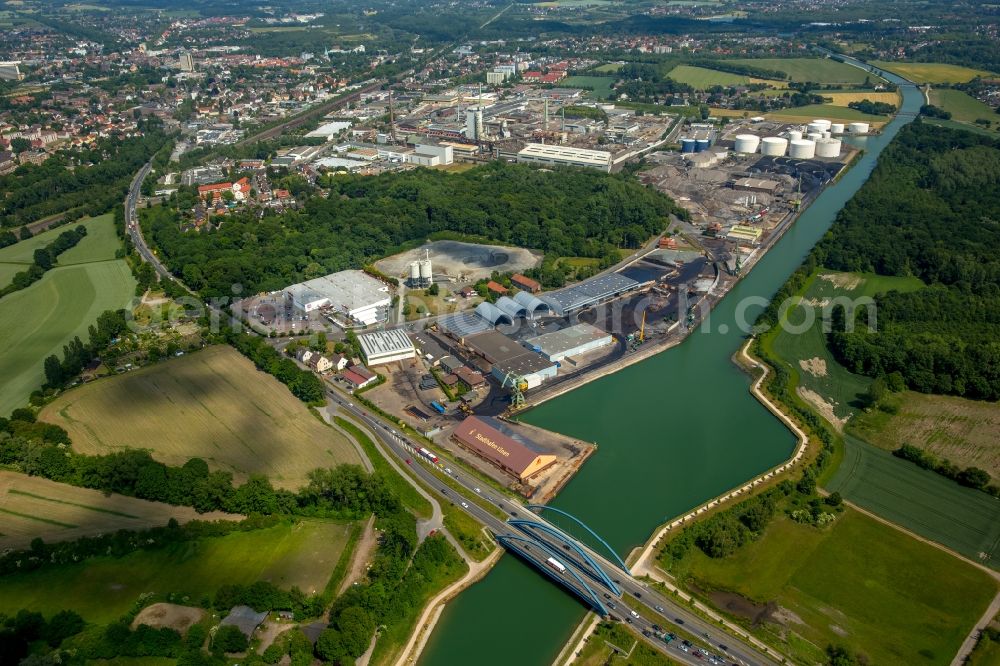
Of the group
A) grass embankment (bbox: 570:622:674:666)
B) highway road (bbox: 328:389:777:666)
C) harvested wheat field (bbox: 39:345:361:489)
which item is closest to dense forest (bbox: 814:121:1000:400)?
highway road (bbox: 328:389:777:666)

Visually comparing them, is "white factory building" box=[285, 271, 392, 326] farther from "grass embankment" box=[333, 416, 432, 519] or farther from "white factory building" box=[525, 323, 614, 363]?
"grass embankment" box=[333, 416, 432, 519]

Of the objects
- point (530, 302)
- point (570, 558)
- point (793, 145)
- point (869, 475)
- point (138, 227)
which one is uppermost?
point (793, 145)

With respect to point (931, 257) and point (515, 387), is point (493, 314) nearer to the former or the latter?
point (515, 387)

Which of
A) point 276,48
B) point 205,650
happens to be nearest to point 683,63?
point 276,48

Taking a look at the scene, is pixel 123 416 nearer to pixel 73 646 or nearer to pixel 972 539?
pixel 73 646

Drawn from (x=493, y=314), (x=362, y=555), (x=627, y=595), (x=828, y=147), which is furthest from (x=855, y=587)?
(x=828, y=147)

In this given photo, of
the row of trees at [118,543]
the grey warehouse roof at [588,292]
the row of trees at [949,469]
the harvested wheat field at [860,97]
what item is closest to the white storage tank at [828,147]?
the harvested wheat field at [860,97]
